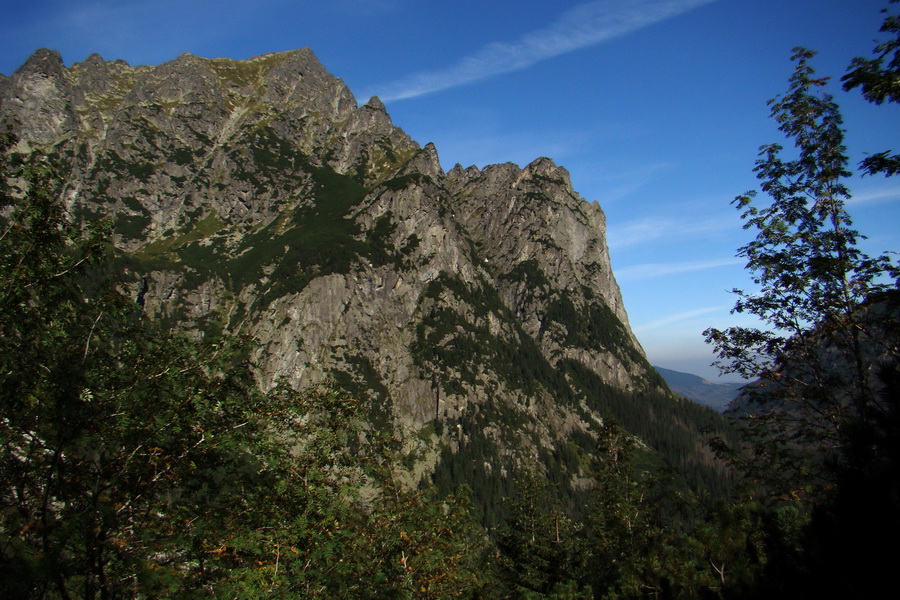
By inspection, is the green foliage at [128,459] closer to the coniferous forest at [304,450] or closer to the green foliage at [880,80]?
the coniferous forest at [304,450]

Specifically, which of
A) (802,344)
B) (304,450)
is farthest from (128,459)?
(802,344)

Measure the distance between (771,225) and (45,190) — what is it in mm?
17966

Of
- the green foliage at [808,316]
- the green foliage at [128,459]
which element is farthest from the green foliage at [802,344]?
the green foliage at [128,459]

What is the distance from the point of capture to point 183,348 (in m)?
10.2

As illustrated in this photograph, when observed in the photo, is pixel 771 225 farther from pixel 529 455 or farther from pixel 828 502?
pixel 529 455

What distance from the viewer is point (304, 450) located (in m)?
12.2

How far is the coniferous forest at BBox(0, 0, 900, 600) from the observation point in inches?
266

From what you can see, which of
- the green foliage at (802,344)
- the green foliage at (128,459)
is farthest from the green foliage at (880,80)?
the green foliage at (128,459)

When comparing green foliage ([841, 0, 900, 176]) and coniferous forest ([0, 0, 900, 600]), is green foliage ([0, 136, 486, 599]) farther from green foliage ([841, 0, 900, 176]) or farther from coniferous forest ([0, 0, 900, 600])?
green foliage ([841, 0, 900, 176])

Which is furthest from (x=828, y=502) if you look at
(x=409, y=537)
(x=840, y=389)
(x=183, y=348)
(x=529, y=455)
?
(x=529, y=455)

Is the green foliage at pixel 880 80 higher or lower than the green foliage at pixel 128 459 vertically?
higher

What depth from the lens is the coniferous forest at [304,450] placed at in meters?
6.77

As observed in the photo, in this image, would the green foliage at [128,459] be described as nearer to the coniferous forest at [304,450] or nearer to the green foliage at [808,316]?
the coniferous forest at [304,450]

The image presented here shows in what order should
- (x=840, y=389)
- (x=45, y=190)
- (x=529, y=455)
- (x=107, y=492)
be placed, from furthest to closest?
1. (x=529, y=455)
2. (x=840, y=389)
3. (x=107, y=492)
4. (x=45, y=190)
